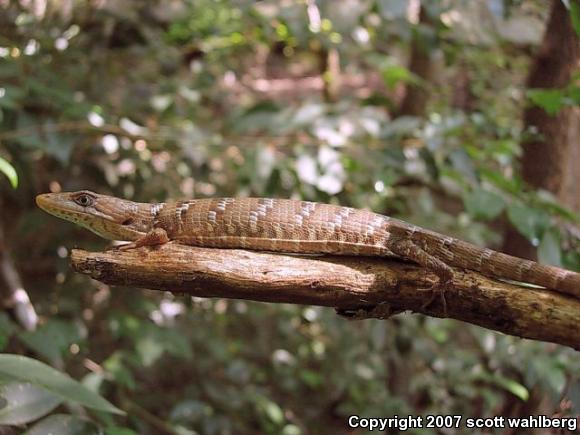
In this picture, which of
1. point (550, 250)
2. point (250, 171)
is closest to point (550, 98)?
point (550, 250)

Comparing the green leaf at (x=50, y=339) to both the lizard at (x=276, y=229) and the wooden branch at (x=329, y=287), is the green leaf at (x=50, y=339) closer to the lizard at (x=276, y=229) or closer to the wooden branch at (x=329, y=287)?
the lizard at (x=276, y=229)

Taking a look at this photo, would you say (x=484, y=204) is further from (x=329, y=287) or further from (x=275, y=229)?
(x=329, y=287)

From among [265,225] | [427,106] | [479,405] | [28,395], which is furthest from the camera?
[427,106]

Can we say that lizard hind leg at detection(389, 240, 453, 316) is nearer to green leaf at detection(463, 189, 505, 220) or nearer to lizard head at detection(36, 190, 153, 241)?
green leaf at detection(463, 189, 505, 220)

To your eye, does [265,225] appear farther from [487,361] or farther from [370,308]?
[487,361]

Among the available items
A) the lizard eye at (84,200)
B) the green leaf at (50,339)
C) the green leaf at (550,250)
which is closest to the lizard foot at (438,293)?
the green leaf at (550,250)

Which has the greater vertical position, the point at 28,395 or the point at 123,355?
the point at 28,395

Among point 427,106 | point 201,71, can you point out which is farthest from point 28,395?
point 427,106

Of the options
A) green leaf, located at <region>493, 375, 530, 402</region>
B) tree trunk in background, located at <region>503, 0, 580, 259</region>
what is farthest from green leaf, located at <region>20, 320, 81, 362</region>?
tree trunk in background, located at <region>503, 0, 580, 259</region>
